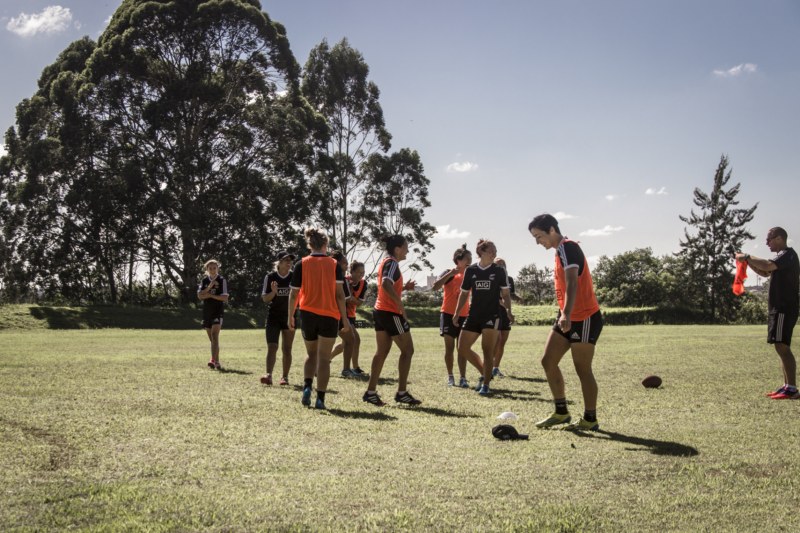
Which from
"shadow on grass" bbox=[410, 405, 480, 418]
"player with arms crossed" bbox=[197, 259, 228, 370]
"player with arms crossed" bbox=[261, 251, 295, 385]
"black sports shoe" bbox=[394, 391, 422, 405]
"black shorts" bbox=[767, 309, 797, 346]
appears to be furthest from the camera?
"player with arms crossed" bbox=[197, 259, 228, 370]

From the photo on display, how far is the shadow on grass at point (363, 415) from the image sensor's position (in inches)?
299

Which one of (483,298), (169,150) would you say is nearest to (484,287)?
(483,298)

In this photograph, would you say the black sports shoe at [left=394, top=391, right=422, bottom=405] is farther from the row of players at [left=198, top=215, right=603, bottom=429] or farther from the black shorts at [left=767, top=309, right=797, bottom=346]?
the black shorts at [left=767, top=309, right=797, bottom=346]

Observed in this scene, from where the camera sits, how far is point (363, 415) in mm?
7805

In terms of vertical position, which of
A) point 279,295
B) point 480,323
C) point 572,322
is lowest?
point 480,323

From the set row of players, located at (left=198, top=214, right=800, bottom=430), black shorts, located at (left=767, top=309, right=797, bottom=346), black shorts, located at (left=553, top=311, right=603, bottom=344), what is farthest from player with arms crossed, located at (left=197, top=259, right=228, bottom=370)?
black shorts, located at (left=767, top=309, right=797, bottom=346)

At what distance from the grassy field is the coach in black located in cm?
46

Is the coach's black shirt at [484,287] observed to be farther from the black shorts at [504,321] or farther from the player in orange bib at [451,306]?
the black shorts at [504,321]

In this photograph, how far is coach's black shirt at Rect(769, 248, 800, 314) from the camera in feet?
30.5

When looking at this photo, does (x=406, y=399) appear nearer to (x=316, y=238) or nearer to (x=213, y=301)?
(x=316, y=238)

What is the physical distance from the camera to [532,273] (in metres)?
112

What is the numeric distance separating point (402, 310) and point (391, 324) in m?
0.25

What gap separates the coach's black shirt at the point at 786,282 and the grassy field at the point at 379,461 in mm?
1361

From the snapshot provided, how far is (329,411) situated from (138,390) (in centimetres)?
319
